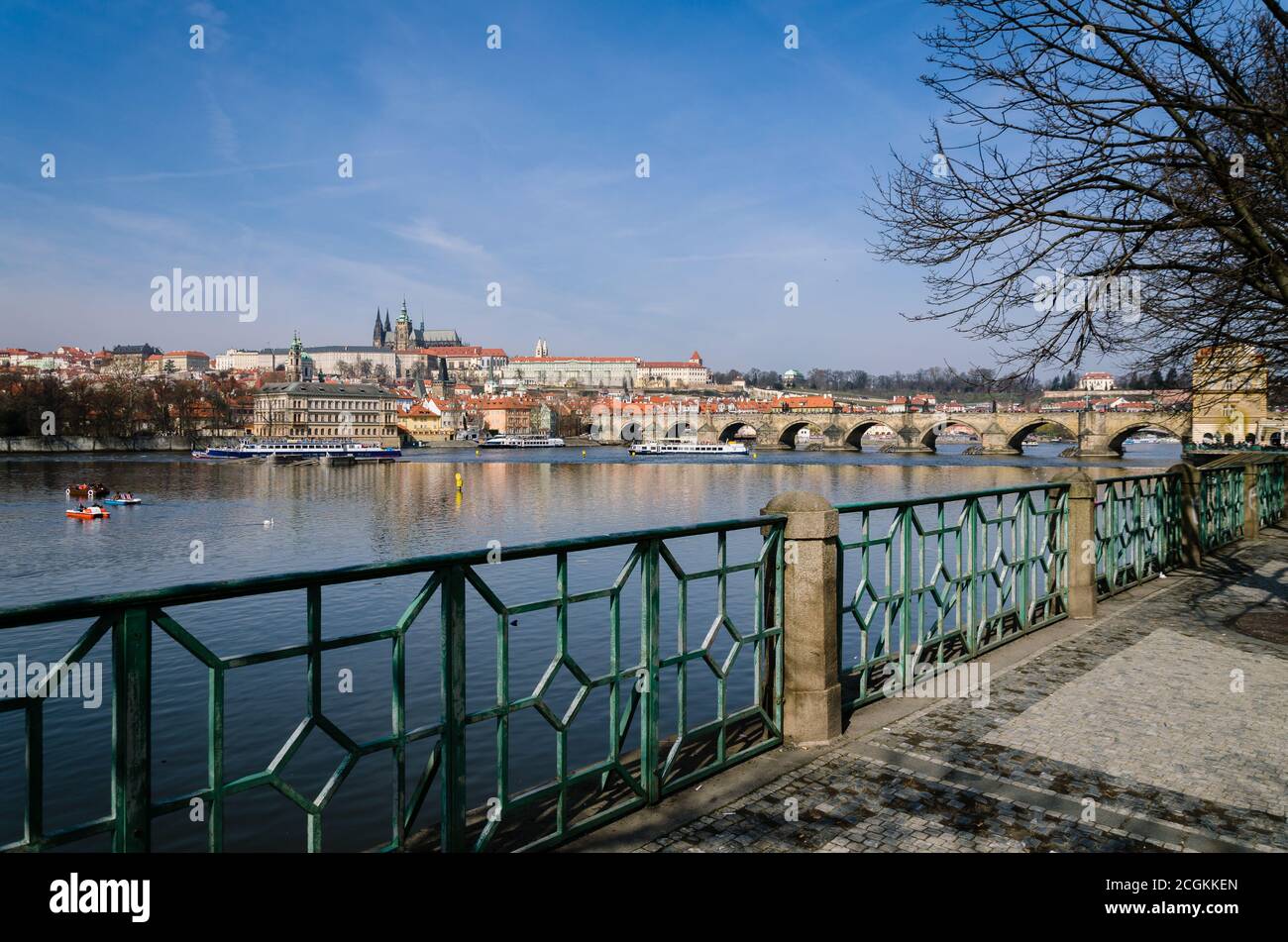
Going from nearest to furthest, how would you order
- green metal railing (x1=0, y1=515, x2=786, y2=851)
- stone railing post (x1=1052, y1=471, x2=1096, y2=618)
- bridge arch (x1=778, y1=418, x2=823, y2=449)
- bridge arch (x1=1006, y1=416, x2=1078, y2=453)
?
green metal railing (x1=0, y1=515, x2=786, y2=851) → stone railing post (x1=1052, y1=471, x2=1096, y2=618) → bridge arch (x1=1006, y1=416, x2=1078, y2=453) → bridge arch (x1=778, y1=418, x2=823, y2=449)

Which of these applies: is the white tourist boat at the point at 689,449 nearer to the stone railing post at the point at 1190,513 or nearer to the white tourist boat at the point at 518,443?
the white tourist boat at the point at 518,443

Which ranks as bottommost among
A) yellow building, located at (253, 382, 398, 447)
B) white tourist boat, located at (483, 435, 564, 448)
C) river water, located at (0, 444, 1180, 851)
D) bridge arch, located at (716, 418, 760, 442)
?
river water, located at (0, 444, 1180, 851)

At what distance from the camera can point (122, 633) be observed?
2.90 meters

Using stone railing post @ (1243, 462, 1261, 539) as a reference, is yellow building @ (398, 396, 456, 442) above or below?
above

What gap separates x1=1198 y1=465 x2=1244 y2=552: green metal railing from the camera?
47.2ft

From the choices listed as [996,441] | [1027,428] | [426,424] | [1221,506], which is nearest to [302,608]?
[1221,506]

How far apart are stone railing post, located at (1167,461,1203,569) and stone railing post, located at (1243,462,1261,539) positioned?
13.7 ft

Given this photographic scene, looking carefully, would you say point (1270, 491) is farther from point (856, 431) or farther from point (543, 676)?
point (856, 431)

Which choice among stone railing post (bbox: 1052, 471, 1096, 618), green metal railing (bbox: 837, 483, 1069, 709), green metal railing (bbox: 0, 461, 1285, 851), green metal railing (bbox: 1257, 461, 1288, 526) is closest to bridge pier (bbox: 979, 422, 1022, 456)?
green metal railing (bbox: 1257, 461, 1288, 526)

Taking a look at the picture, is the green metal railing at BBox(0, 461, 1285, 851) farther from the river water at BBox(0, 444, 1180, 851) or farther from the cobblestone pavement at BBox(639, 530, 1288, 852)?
the river water at BBox(0, 444, 1180, 851)

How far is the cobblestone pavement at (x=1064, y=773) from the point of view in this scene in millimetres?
4449

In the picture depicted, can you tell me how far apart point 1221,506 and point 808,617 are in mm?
13195
